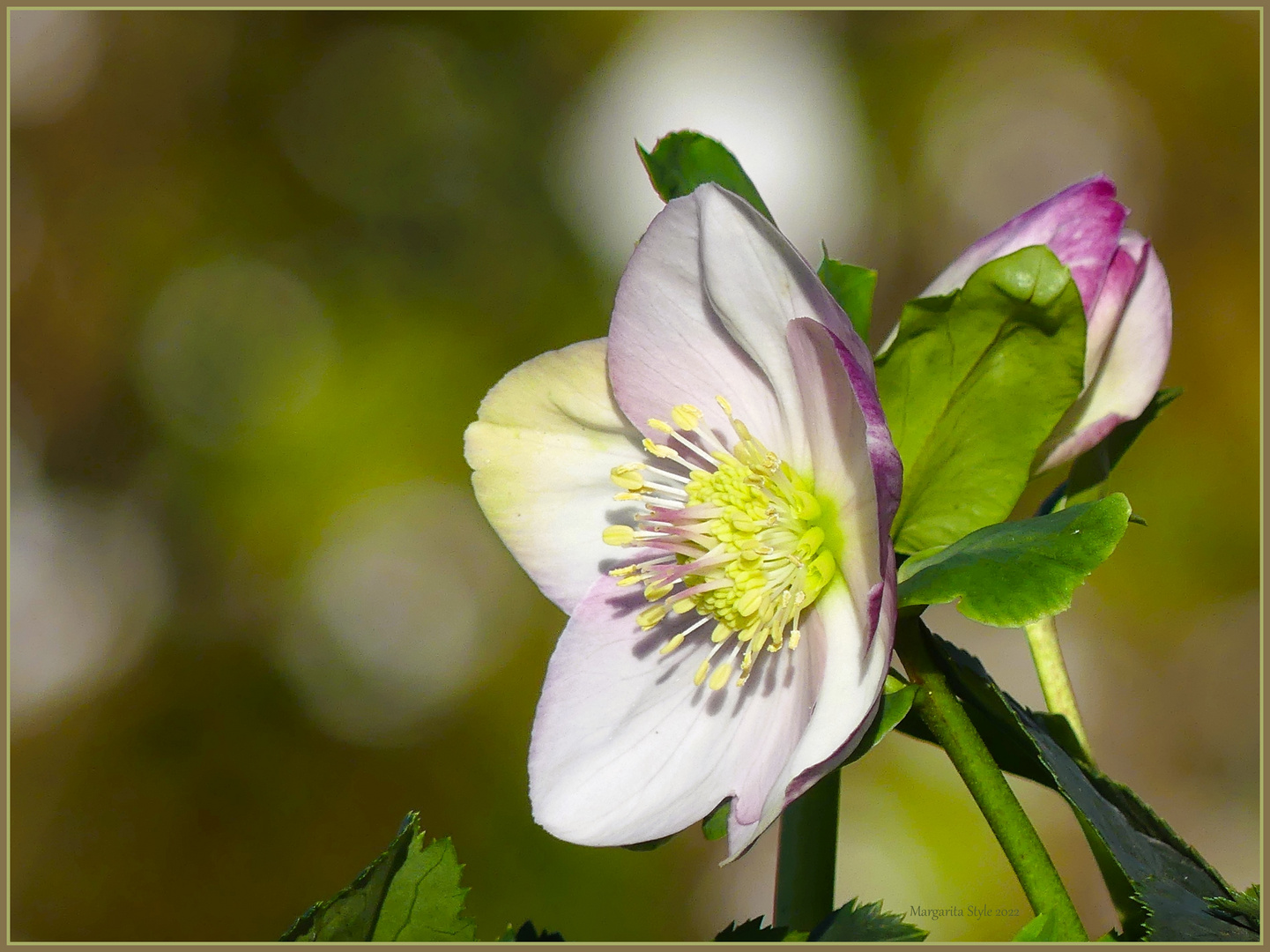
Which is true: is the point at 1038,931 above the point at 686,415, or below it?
below

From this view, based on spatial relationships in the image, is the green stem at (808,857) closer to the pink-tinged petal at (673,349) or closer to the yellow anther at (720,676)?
the yellow anther at (720,676)

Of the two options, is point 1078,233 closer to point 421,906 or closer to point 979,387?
point 979,387

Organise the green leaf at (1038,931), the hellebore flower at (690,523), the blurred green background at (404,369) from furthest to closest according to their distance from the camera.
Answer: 1. the blurred green background at (404,369)
2. the hellebore flower at (690,523)
3. the green leaf at (1038,931)

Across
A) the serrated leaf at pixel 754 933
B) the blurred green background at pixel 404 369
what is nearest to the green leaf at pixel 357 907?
the serrated leaf at pixel 754 933

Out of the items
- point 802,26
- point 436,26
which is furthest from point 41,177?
point 802,26

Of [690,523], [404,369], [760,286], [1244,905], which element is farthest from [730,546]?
[404,369]
